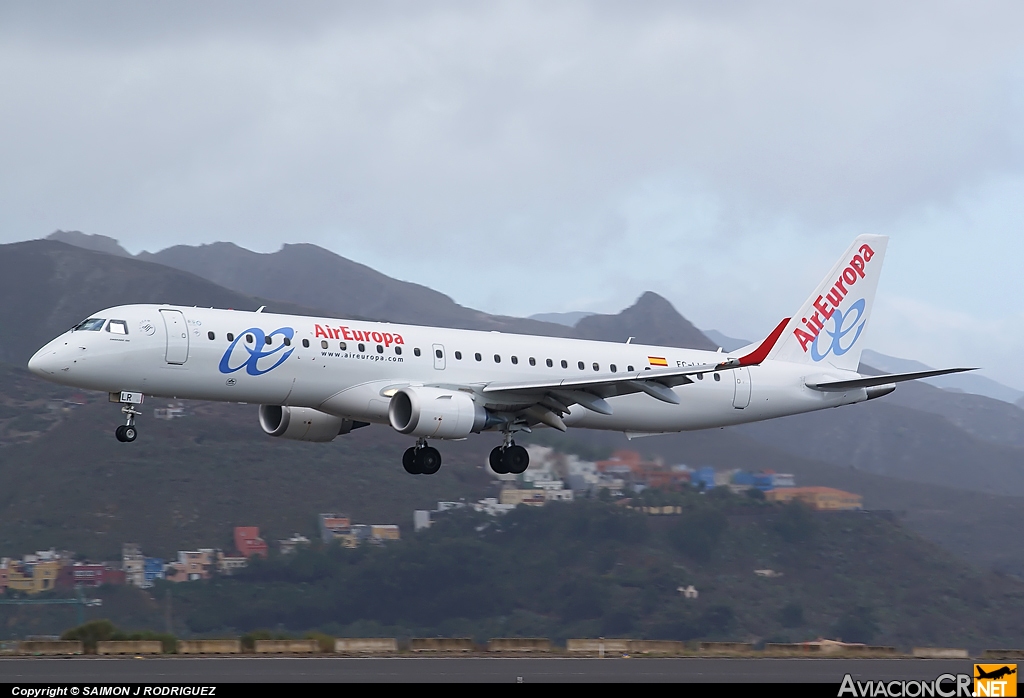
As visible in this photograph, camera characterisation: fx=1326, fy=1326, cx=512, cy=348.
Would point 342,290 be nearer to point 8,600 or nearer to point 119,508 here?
point 119,508

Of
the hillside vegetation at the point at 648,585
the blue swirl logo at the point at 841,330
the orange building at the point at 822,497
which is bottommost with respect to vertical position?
the hillside vegetation at the point at 648,585

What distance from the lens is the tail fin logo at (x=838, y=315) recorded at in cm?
4078

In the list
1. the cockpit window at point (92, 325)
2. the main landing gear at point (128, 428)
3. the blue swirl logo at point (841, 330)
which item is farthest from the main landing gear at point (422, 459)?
the blue swirl logo at point (841, 330)

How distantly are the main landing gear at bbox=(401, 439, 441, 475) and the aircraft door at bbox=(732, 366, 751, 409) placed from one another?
9.30 metres

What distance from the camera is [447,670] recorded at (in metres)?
26.8

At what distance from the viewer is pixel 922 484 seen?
63625 millimetres

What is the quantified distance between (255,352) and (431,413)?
445 centimetres

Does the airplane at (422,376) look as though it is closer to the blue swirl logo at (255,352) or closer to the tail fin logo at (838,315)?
the blue swirl logo at (255,352)

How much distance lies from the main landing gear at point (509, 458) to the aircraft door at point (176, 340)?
9.15m

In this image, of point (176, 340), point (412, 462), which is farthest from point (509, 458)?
point (176, 340)

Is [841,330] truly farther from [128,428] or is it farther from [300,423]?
[128,428]

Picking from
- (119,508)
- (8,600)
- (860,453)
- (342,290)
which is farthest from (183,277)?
(860,453)

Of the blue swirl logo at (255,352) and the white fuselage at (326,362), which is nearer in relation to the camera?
the white fuselage at (326,362)

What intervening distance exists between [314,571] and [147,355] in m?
31.1
